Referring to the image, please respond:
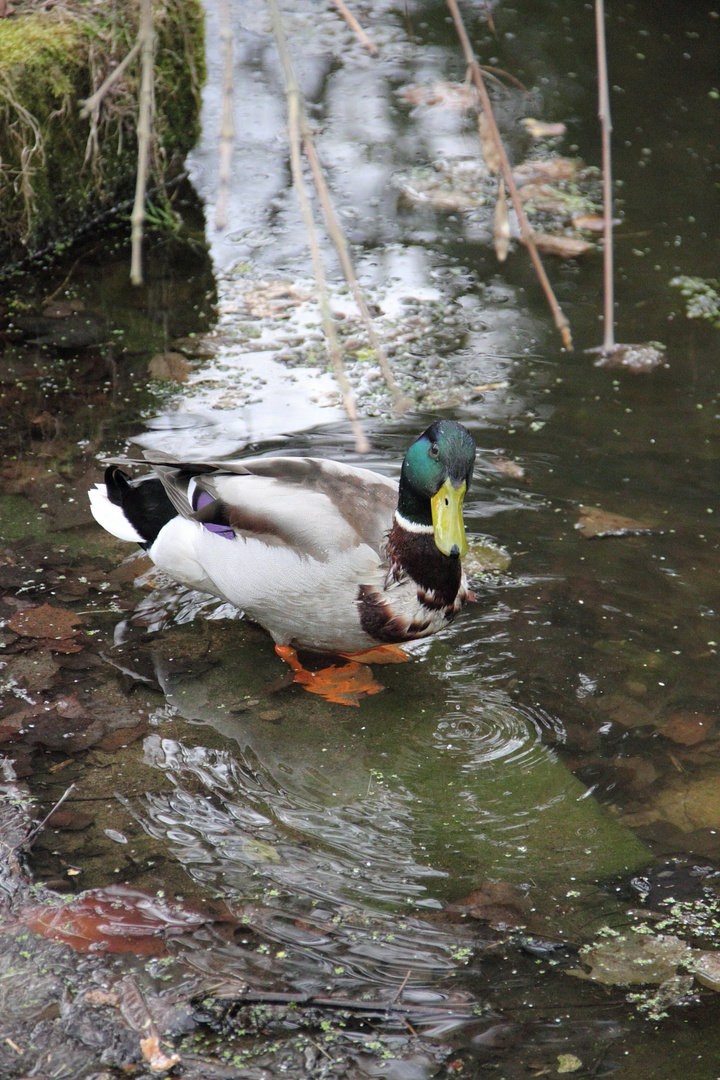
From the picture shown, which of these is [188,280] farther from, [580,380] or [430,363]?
[580,380]

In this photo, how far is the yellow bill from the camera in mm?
3309

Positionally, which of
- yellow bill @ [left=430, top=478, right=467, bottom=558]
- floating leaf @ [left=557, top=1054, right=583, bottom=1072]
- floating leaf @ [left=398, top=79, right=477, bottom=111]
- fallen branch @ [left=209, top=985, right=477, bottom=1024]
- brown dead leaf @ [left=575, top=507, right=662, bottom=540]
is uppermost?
floating leaf @ [left=398, top=79, right=477, bottom=111]

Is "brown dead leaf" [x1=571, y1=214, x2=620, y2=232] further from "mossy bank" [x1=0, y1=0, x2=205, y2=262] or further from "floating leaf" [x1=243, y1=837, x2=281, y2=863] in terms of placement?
"floating leaf" [x1=243, y1=837, x2=281, y2=863]

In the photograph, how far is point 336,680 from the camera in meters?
3.82

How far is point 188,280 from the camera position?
5992mm

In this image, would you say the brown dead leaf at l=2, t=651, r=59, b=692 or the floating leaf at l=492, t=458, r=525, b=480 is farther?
the floating leaf at l=492, t=458, r=525, b=480

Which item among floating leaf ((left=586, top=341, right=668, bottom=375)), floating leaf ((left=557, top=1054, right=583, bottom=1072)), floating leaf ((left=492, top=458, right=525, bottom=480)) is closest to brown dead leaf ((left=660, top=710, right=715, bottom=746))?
floating leaf ((left=557, top=1054, right=583, bottom=1072))

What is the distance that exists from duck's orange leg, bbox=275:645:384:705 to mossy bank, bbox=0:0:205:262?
128 inches

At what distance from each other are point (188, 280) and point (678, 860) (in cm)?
416

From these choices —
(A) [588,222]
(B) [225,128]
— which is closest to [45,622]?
(B) [225,128]

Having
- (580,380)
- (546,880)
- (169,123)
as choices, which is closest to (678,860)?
(546,880)

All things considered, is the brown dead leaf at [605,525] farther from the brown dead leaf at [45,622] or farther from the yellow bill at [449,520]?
the brown dead leaf at [45,622]

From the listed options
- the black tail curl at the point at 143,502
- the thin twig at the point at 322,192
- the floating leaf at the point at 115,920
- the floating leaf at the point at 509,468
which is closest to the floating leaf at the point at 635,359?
the floating leaf at the point at 509,468

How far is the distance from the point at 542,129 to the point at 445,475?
532cm
